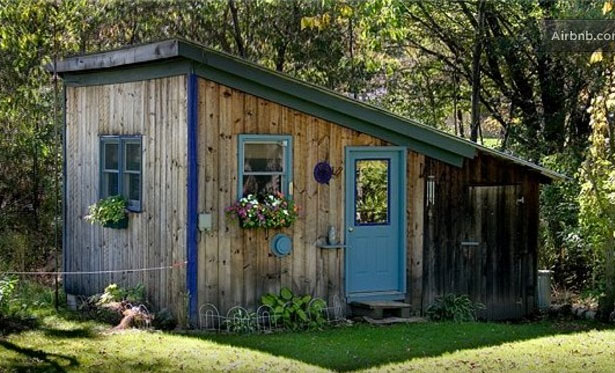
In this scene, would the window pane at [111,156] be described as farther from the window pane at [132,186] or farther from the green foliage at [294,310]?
the green foliage at [294,310]

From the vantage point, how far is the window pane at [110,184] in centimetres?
1270

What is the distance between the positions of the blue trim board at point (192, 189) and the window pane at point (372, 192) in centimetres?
239

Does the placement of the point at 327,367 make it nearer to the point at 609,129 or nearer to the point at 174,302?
the point at 174,302

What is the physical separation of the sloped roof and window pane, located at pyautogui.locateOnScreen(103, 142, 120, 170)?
0.91 meters

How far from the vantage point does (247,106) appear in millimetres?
11367

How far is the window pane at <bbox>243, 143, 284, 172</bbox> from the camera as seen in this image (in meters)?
11.5

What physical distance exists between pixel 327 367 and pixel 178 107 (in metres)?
3.86

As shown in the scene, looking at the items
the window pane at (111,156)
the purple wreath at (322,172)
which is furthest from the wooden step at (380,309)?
the window pane at (111,156)

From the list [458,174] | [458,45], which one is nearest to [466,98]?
[458,45]

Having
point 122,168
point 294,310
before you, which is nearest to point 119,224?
point 122,168

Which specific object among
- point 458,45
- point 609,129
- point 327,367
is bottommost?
point 327,367

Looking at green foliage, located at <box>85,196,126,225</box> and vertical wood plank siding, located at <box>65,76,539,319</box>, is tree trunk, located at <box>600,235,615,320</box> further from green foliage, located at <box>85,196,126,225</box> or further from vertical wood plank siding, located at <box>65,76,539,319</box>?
Answer: green foliage, located at <box>85,196,126,225</box>

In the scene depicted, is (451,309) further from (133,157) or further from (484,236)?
(133,157)

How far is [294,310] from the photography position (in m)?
11.6
